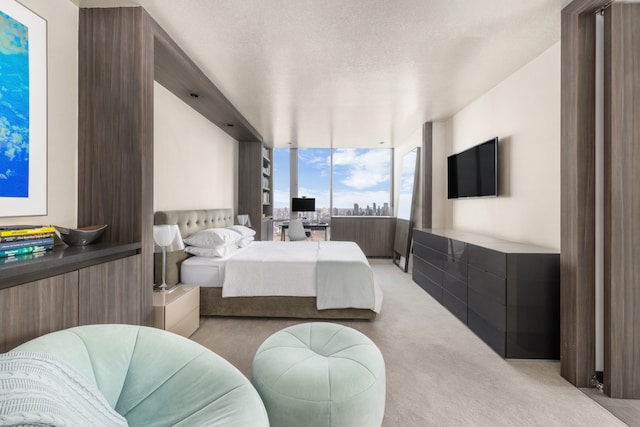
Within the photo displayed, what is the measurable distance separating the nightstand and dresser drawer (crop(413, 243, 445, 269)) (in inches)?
106

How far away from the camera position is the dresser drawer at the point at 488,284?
2299mm

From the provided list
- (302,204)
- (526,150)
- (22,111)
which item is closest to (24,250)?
(22,111)

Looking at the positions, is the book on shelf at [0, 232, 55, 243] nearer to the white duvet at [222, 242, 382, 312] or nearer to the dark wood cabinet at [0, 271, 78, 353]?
the dark wood cabinet at [0, 271, 78, 353]

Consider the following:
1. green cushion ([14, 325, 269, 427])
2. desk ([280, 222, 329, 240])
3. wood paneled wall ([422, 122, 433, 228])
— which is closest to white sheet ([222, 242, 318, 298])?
green cushion ([14, 325, 269, 427])

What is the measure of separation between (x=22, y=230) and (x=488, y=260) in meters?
3.06

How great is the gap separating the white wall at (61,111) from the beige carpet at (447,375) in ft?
4.85

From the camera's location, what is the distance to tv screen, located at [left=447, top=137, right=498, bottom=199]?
10.8 feet

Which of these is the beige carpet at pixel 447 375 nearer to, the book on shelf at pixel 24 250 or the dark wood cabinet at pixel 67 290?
the dark wood cabinet at pixel 67 290

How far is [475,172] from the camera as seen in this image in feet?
12.0

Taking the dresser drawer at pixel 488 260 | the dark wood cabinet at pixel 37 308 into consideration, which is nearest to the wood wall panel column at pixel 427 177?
the dresser drawer at pixel 488 260

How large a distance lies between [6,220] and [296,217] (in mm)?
5763

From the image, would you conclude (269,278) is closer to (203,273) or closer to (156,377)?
(203,273)

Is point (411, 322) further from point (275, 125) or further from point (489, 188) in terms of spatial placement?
point (275, 125)

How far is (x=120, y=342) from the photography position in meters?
1.22
